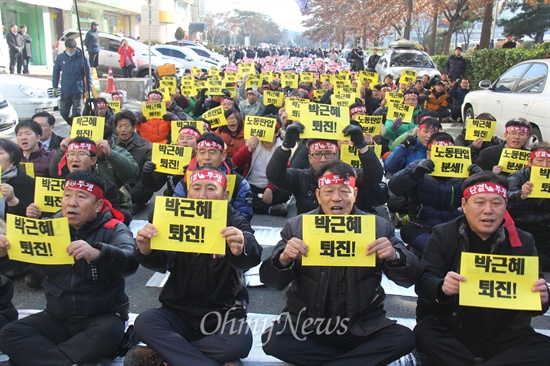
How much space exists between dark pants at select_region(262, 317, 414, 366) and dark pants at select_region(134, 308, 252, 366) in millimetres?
195

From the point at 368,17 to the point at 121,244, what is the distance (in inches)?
1723

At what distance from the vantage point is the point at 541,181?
15.1ft

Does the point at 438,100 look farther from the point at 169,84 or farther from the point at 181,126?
the point at 181,126

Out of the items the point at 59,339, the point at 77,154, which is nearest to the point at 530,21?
the point at 77,154

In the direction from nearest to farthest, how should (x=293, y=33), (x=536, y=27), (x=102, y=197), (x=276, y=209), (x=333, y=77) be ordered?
(x=102, y=197), (x=276, y=209), (x=333, y=77), (x=536, y=27), (x=293, y=33)

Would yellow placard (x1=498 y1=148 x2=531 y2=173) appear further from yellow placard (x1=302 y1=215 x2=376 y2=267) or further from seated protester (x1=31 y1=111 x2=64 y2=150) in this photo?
seated protester (x1=31 y1=111 x2=64 y2=150)

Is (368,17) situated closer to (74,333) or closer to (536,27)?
(536,27)

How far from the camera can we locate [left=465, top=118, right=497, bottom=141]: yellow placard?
674cm

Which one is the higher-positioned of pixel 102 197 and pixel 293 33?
pixel 293 33

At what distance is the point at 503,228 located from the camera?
3.12m

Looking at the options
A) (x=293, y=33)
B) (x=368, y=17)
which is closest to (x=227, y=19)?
(x=368, y=17)

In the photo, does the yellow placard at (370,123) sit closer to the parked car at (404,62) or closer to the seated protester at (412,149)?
the seated protester at (412,149)

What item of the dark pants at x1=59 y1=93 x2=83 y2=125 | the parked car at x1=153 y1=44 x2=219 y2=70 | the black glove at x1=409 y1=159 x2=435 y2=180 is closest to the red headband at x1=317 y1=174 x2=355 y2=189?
the black glove at x1=409 y1=159 x2=435 y2=180

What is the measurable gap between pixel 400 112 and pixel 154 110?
375 centimetres
